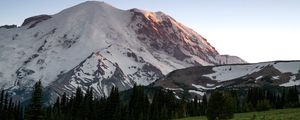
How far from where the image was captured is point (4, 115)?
168m

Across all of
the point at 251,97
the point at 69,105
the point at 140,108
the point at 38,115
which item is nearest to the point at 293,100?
the point at 251,97

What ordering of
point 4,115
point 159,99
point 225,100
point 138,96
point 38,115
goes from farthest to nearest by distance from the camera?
point 159,99, point 138,96, point 4,115, point 225,100, point 38,115

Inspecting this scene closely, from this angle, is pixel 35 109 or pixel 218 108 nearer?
pixel 35 109

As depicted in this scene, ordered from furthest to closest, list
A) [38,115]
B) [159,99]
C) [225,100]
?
[159,99]
[225,100]
[38,115]

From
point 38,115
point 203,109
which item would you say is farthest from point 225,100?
point 203,109

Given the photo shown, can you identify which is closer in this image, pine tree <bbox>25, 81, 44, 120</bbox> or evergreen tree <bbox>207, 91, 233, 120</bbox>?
pine tree <bbox>25, 81, 44, 120</bbox>

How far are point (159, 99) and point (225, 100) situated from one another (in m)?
95.9

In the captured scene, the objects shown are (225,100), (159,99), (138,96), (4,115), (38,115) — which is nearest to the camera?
(38,115)

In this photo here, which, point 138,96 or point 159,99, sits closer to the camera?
point 138,96

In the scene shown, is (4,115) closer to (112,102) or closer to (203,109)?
(112,102)

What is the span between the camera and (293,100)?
177 m

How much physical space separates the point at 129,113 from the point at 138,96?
8853 millimetres

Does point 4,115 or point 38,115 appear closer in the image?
point 38,115

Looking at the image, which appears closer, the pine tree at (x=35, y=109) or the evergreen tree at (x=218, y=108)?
the pine tree at (x=35, y=109)
